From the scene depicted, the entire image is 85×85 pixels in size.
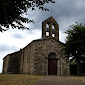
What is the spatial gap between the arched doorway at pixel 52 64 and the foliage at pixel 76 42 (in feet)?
8.87

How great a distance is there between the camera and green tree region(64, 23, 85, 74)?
1673cm

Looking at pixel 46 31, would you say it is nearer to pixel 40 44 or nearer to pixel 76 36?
pixel 40 44

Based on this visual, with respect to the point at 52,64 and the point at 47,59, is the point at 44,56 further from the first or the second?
the point at 52,64

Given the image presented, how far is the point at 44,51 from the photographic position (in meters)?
19.4

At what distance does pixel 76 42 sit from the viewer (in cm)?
1639

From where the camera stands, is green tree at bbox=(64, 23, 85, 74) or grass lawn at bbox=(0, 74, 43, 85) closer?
grass lawn at bbox=(0, 74, 43, 85)

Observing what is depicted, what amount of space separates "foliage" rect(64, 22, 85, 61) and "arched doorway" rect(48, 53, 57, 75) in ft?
8.87

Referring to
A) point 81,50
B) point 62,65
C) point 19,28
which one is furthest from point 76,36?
point 19,28

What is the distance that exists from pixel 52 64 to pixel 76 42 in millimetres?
5526

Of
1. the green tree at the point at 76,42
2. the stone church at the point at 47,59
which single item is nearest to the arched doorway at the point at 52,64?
the stone church at the point at 47,59

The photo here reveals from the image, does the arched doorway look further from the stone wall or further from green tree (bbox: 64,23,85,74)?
green tree (bbox: 64,23,85,74)

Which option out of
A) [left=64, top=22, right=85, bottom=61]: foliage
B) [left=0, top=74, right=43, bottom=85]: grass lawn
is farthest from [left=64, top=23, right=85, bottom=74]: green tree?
[left=0, top=74, right=43, bottom=85]: grass lawn

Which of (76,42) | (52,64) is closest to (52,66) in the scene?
(52,64)

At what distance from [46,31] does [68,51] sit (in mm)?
6965
